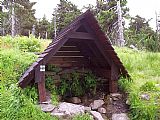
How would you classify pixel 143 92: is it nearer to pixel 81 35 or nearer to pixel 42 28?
pixel 81 35

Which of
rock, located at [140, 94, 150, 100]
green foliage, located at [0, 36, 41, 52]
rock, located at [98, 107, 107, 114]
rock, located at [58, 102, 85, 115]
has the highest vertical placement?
green foliage, located at [0, 36, 41, 52]

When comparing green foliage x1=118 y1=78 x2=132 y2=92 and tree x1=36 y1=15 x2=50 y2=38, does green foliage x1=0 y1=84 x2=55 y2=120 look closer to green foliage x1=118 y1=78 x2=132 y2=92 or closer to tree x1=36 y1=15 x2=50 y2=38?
green foliage x1=118 y1=78 x2=132 y2=92

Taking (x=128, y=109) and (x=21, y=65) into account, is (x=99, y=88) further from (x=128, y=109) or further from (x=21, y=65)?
(x=21, y=65)

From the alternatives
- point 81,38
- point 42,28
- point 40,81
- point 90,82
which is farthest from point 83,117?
point 42,28

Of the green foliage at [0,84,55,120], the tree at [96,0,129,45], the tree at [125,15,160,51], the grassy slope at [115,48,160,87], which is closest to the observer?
the green foliage at [0,84,55,120]

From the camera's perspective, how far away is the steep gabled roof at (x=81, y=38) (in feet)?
17.3

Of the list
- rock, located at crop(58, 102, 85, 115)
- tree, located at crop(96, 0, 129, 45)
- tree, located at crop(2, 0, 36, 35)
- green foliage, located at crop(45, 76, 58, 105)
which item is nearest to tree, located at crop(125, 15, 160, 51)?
tree, located at crop(96, 0, 129, 45)

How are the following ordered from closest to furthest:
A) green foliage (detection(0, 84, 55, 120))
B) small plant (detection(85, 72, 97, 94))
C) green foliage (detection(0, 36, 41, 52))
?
green foliage (detection(0, 84, 55, 120))
small plant (detection(85, 72, 97, 94))
green foliage (detection(0, 36, 41, 52))

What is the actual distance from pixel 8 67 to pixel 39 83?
68.7 inches

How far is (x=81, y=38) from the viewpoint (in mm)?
5758

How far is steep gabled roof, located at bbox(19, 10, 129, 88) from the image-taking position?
5.27 m

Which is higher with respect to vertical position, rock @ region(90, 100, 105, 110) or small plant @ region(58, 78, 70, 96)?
small plant @ region(58, 78, 70, 96)

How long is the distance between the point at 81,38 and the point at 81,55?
1249 mm

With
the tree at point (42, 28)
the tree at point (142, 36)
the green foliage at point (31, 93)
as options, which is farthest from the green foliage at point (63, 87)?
the tree at point (42, 28)
